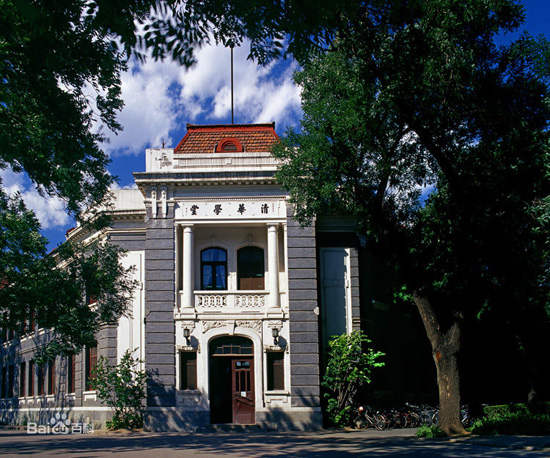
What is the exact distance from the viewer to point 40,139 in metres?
12.4

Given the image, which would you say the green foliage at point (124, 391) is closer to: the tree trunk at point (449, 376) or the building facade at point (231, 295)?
the building facade at point (231, 295)

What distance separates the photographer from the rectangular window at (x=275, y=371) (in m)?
24.1

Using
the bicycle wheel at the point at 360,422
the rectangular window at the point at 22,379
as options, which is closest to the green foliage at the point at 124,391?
the bicycle wheel at the point at 360,422

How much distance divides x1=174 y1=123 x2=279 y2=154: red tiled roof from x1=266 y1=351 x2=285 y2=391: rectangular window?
8.03 m

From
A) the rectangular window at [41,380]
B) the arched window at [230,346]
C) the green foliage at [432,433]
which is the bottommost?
the green foliage at [432,433]

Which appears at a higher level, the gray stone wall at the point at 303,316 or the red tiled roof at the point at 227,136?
the red tiled roof at the point at 227,136

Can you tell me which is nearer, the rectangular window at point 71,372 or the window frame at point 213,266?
the window frame at point 213,266

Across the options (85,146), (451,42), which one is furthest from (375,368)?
(85,146)

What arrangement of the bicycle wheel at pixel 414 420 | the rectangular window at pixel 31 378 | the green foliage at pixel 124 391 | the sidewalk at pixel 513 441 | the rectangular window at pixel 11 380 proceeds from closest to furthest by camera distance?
the sidewalk at pixel 513 441 < the green foliage at pixel 124 391 < the bicycle wheel at pixel 414 420 < the rectangular window at pixel 31 378 < the rectangular window at pixel 11 380

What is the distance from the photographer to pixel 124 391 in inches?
936

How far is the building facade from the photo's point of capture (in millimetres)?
23641

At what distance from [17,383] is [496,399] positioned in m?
25.5

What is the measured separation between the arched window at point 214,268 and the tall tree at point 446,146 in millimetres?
6218

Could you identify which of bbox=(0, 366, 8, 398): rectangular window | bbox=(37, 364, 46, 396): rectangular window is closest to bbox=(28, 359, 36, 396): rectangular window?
bbox=(37, 364, 46, 396): rectangular window
